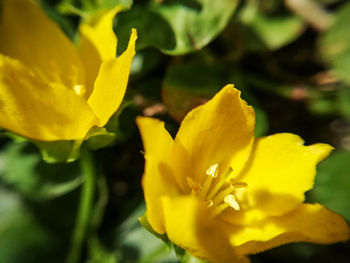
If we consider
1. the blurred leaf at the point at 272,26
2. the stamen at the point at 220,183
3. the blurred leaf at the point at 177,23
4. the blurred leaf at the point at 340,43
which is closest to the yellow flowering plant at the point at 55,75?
the blurred leaf at the point at 177,23

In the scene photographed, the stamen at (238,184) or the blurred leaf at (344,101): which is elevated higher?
the stamen at (238,184)

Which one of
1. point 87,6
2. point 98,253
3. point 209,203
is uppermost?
point 87,6

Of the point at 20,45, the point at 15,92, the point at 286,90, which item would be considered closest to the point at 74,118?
the point at 15,92

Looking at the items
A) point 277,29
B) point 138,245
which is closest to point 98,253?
point 138,245

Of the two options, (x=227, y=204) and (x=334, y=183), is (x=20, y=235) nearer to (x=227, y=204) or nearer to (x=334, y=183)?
(x=227, y=204)

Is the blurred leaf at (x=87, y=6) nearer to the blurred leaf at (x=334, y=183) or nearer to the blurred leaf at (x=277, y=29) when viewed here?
the blurred leaf at (x=277, y=29)

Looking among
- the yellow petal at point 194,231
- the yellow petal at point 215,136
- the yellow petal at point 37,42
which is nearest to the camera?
the yellow petal at point 194,231
